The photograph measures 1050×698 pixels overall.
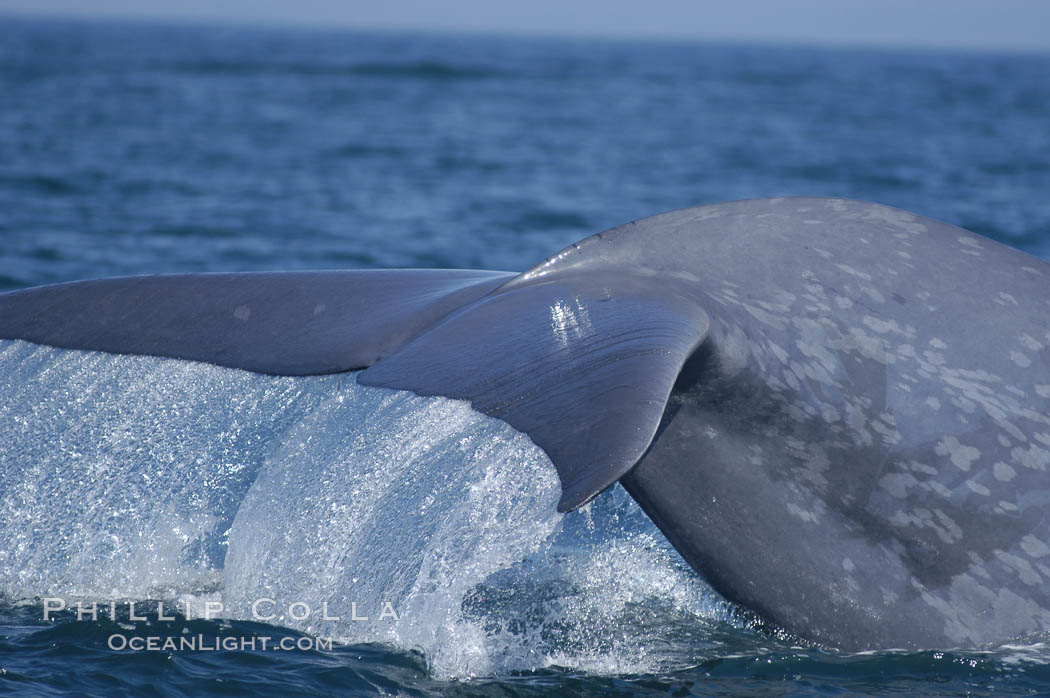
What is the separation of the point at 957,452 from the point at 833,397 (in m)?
0.41

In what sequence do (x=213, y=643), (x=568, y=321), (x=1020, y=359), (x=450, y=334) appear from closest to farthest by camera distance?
(x=568, y=321)
(x=450, y=334)
(x=1020, y=359)
(x=213, y=643)

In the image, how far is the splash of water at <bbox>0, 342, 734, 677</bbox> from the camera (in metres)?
3.78

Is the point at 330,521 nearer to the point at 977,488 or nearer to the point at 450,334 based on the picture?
the point at 450,334

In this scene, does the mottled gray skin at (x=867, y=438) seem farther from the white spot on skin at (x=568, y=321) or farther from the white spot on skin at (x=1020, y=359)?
the white spot on skin at (x=568, y=321)

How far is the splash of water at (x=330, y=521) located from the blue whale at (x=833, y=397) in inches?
13.2

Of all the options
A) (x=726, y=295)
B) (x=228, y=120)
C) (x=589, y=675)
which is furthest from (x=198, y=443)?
(x=228, y=120)

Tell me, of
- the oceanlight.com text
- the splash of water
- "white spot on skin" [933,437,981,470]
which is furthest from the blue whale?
the oceanlight.com text

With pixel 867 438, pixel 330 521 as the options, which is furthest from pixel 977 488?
pixel 330 521

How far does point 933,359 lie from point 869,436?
0.30m

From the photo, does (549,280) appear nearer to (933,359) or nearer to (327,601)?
(933,359)

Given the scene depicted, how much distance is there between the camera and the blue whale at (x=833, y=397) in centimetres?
360

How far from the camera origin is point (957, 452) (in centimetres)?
368

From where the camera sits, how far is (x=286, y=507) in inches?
164

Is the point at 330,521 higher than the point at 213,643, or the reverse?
the point at 330,521
